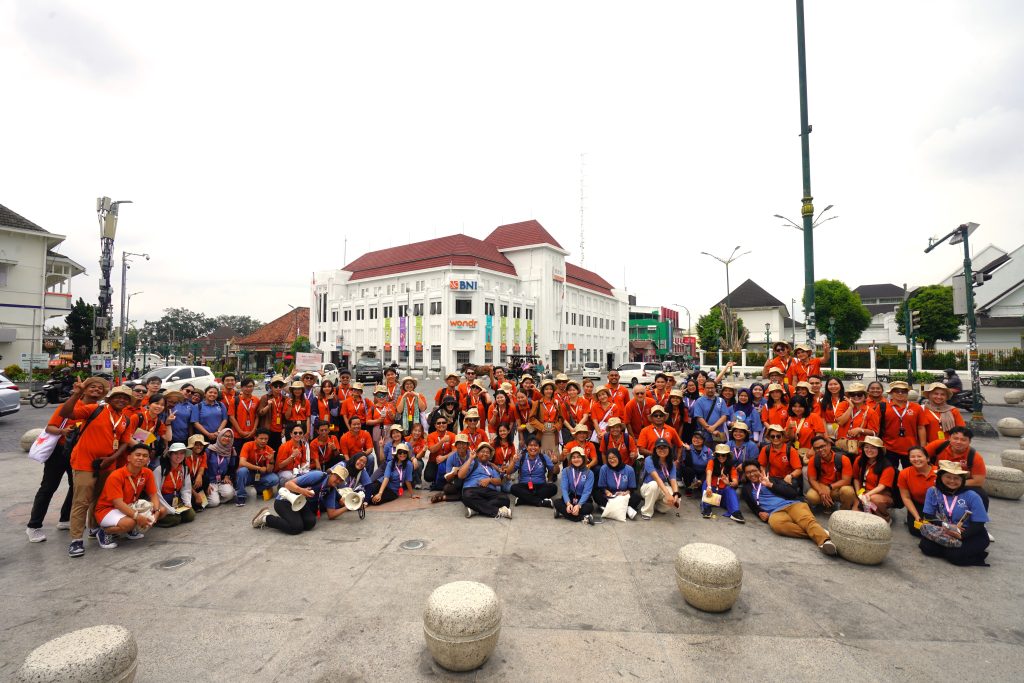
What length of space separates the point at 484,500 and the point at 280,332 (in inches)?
2766

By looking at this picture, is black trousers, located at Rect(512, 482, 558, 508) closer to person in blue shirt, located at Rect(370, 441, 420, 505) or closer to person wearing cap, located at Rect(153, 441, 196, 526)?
person in blue shirt, located at Rect(370, 441, 420, 505)

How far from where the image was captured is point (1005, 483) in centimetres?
767

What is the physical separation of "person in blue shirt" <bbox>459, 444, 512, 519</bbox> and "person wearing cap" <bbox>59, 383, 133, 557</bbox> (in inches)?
170

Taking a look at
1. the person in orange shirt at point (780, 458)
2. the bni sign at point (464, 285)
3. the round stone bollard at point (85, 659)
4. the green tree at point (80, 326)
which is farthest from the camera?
the bni sign at point (464, 285)

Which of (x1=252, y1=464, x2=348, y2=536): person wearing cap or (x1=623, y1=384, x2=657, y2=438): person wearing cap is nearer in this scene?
(x1=252, y1=464, x2=348, y2=536): person wearing cap

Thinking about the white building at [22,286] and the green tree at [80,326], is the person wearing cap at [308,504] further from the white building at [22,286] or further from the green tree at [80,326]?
the green tree at [80,326]

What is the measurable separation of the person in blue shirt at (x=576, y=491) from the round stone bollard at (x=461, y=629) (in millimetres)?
3287

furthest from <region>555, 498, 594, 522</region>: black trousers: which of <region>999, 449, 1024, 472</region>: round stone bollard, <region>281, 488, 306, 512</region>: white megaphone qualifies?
<region>999, 449, 1024, 472</region>: round stone bollard

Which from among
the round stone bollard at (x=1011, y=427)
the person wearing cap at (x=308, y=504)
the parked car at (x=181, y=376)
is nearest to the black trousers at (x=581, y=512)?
the person wearing cap at (x=308, y=504)

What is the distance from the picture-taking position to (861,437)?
270 inches

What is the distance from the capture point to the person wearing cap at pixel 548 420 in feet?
27.8

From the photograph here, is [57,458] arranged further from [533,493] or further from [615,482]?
[615,482]

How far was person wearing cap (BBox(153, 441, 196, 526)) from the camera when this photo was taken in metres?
6.53

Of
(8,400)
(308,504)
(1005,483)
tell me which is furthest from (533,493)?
(8,400)
